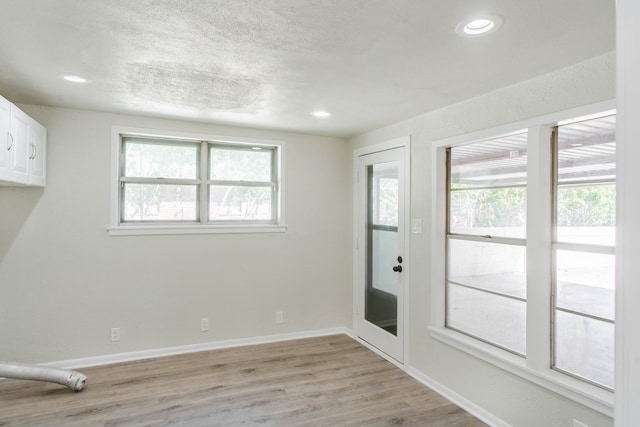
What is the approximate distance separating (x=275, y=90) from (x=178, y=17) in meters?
1.10

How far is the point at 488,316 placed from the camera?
111 inches

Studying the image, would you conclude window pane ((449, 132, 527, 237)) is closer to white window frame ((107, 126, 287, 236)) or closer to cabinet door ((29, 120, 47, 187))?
white window frame ((107, 126, 287, 236))

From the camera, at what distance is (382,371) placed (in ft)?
11.6

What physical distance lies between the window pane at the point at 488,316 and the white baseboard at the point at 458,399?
50 centimetres

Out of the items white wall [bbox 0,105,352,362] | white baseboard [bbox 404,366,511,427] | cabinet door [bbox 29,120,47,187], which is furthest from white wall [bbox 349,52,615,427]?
cabinet door [bbox 29,120,47,187]

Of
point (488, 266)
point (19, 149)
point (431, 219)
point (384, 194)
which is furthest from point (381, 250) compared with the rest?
point (19, 149)

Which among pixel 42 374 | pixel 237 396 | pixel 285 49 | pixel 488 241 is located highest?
pixel 285 49

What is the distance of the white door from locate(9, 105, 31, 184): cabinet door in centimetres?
313

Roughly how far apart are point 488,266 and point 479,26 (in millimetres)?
1750

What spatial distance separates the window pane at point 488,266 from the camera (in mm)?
2580

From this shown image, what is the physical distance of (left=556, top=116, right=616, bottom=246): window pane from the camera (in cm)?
209

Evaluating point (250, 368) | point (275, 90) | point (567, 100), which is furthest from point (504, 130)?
point (250, 368)

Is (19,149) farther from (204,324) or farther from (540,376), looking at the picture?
(540,376)

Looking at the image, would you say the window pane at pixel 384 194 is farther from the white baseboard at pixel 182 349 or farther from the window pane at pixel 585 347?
the window pane at pixel 585 347
